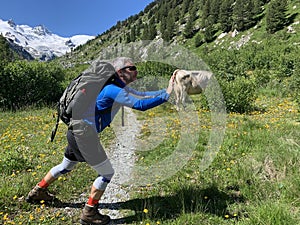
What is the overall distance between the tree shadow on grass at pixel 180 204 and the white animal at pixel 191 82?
A: 173cm

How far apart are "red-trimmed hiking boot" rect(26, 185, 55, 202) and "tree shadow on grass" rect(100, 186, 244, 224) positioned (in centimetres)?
78

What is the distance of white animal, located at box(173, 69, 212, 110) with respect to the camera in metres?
2.21

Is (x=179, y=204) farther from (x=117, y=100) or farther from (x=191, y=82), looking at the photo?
(x=191, y=82)

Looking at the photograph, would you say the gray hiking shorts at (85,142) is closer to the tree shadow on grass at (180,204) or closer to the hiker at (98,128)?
the hiker at (98,128)

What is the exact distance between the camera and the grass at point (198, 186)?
3.31 meters

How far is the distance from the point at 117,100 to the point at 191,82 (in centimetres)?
92

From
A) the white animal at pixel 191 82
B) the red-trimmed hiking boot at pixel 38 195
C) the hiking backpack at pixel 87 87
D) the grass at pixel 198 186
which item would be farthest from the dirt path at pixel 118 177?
the white animal at pixel 191 82

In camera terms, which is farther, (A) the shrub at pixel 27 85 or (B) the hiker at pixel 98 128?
(A) the shrub at pixel 27 85

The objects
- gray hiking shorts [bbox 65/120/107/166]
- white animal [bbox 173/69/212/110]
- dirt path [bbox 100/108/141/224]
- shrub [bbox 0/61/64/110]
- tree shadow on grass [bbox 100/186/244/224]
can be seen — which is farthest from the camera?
shrub [bbox 0/61/64/110]

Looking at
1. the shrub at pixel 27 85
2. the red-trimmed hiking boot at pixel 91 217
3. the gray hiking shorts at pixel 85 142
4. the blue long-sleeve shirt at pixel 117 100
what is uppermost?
the shrub at pixel 27 85

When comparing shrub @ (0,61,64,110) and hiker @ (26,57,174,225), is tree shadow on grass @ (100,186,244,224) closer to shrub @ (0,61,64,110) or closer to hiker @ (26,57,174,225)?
hiker @ (26,57,174,225)

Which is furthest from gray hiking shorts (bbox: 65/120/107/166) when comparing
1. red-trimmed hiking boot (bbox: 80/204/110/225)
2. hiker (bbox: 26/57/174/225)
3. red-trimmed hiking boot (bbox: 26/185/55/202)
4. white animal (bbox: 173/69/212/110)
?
white animal (bbox: 173/69/212/110)

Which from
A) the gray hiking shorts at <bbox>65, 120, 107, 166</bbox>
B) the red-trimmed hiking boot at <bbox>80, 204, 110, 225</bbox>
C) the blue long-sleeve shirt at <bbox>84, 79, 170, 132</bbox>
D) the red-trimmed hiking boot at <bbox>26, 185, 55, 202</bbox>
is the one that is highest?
the blue long-sleeve shirt at <bbox>84, 79, 170, 132</bbox>

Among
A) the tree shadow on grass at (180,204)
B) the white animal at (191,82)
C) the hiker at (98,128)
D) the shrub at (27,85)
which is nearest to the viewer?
the white animal at (191,82)
